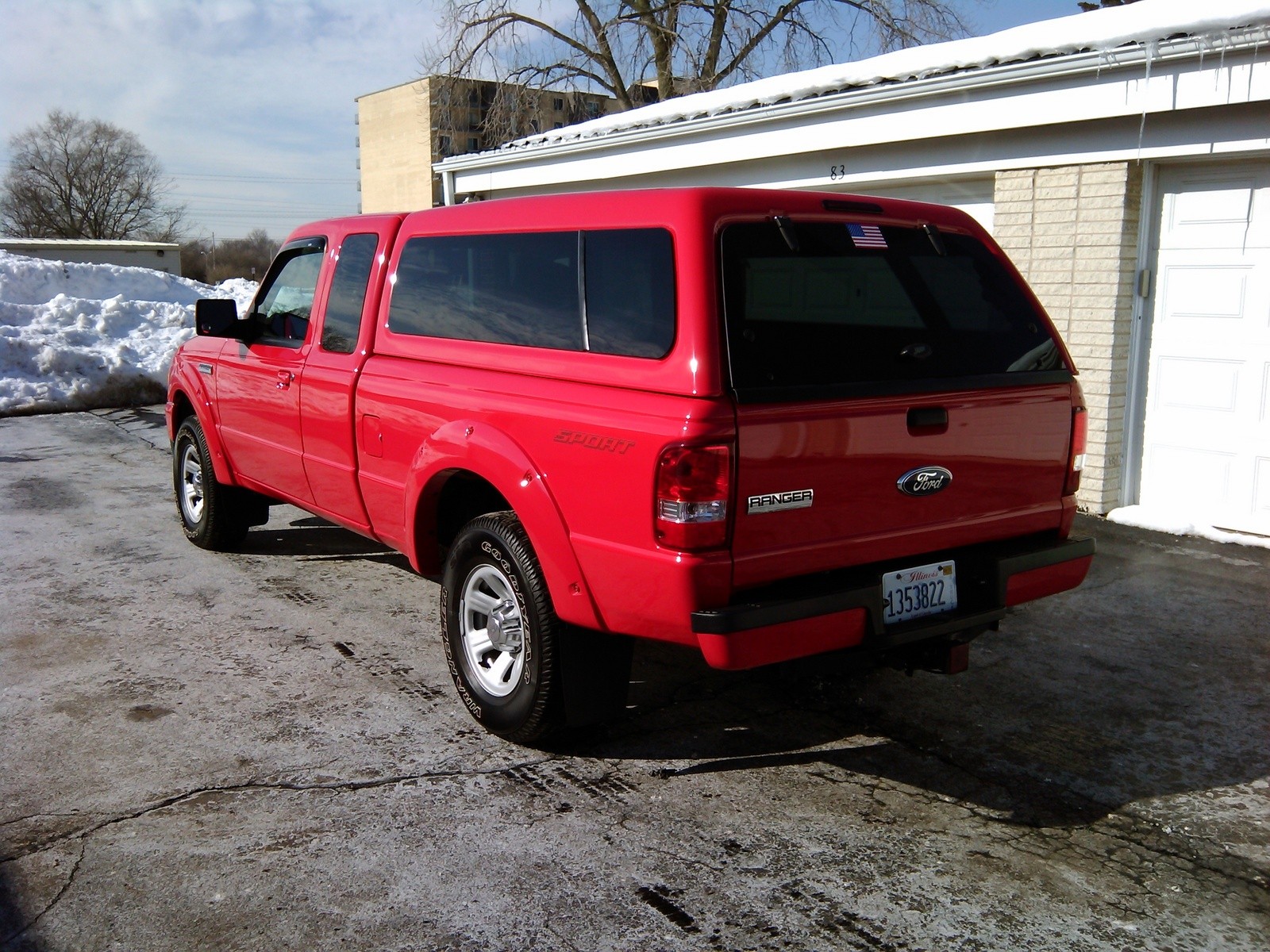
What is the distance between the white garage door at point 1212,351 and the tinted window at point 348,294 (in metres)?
5.36

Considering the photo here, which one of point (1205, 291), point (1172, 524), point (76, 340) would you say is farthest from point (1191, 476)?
point (76, 340)

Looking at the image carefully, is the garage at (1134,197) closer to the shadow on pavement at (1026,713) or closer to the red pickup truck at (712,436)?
the shadow on pavement at (1026,713)

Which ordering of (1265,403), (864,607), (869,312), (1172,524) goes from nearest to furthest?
(864,607), (869,312), (1265,403), (1172,524)

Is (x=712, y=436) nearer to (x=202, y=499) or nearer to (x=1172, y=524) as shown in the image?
(x=202, y=499)

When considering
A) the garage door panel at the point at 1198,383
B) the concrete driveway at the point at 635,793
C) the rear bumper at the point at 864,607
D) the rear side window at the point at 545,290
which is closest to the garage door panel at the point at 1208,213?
the garage door panel at the point at 1198,383

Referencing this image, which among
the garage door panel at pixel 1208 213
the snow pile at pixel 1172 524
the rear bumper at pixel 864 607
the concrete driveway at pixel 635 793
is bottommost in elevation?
the concrete driveway at pixel 635 793

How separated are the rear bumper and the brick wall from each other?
12.6ft

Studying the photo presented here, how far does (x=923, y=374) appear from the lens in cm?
374

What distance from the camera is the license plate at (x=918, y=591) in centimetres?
362

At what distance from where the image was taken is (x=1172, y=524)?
293 inches

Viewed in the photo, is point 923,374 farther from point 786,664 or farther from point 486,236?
point 486,236

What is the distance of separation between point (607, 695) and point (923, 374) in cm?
159

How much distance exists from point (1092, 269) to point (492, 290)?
16.4 ft

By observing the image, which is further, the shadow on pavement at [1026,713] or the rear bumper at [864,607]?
the shadow on pavement at [1026,713]
